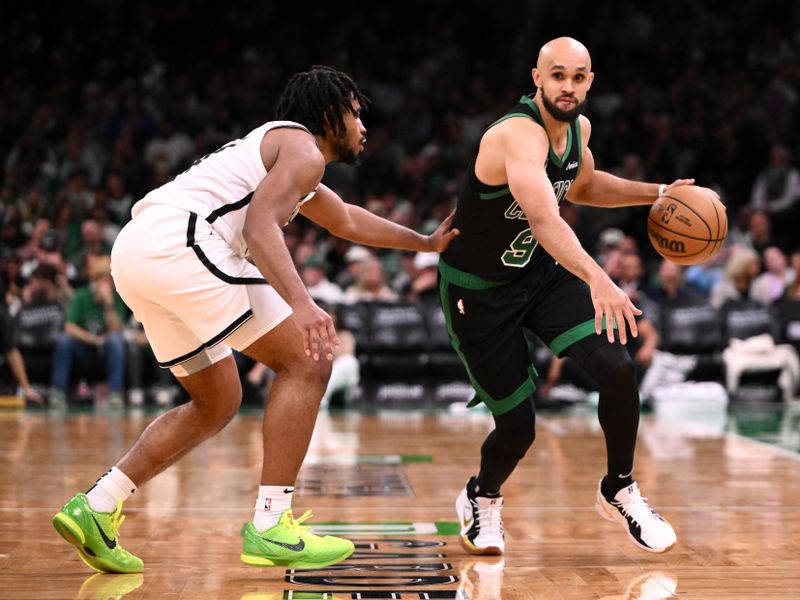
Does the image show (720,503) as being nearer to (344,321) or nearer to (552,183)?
(552,183)

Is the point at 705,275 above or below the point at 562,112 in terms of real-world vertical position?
below

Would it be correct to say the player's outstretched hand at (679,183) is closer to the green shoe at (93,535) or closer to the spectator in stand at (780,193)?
the green shoe at (93,535)

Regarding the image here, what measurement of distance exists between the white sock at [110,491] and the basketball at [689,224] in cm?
215

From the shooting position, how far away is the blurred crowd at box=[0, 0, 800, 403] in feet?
37.6

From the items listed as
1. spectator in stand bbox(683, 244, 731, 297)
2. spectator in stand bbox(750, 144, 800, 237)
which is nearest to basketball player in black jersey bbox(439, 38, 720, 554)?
spectator in stand bbox(683, 244, 731, 297)

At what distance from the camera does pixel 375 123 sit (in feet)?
50.2

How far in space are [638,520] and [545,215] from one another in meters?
1.13

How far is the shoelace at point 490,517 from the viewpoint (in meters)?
4.40

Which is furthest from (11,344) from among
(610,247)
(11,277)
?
(610,247)

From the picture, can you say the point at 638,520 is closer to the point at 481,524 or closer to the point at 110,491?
the point at 481,524

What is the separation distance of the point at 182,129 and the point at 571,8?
17.8ft

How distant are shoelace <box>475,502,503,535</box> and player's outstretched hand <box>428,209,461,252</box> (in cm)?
97

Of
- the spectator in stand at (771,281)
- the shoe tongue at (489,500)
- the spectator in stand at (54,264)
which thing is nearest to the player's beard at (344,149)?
the shoe tongue at (489,500)

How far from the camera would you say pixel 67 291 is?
38.4 feet
